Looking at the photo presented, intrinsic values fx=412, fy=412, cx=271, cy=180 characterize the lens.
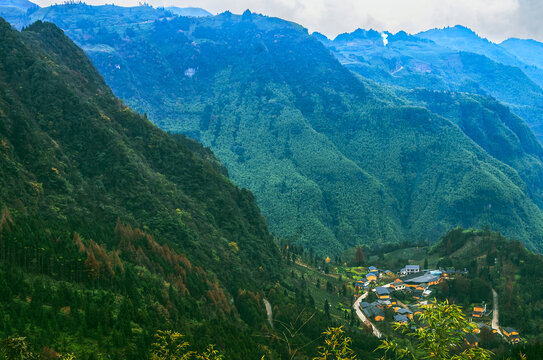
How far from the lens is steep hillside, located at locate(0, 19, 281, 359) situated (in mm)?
50250

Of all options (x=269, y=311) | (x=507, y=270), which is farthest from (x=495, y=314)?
(x=269, y=311)

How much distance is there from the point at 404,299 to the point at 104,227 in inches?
4635

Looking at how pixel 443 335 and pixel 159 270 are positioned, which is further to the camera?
Result: pixel 159 270

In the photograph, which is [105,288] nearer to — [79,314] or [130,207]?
[79,314]

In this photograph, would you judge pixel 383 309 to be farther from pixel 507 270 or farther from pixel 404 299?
pixel 507 270

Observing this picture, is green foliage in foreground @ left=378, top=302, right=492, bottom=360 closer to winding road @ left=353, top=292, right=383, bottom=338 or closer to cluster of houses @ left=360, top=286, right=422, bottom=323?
winding road @ left=353, top=292, right=383, bottom=338

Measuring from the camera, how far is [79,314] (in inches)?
1951

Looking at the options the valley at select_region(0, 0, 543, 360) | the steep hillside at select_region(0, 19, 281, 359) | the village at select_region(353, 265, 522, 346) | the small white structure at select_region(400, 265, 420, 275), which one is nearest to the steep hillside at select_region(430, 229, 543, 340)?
the valley at select_region(0, 0, 543, 360)

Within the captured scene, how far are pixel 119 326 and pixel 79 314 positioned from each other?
4.90m

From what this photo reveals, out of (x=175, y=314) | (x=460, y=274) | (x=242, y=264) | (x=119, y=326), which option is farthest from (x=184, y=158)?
(x=460, y=274)

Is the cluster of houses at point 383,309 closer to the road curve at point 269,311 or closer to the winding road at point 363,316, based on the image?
the winding road at point 363,316

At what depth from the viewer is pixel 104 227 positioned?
8112 centimetres

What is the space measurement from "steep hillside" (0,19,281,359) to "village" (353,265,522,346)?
36.6 m

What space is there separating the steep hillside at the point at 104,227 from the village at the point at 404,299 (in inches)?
1440
